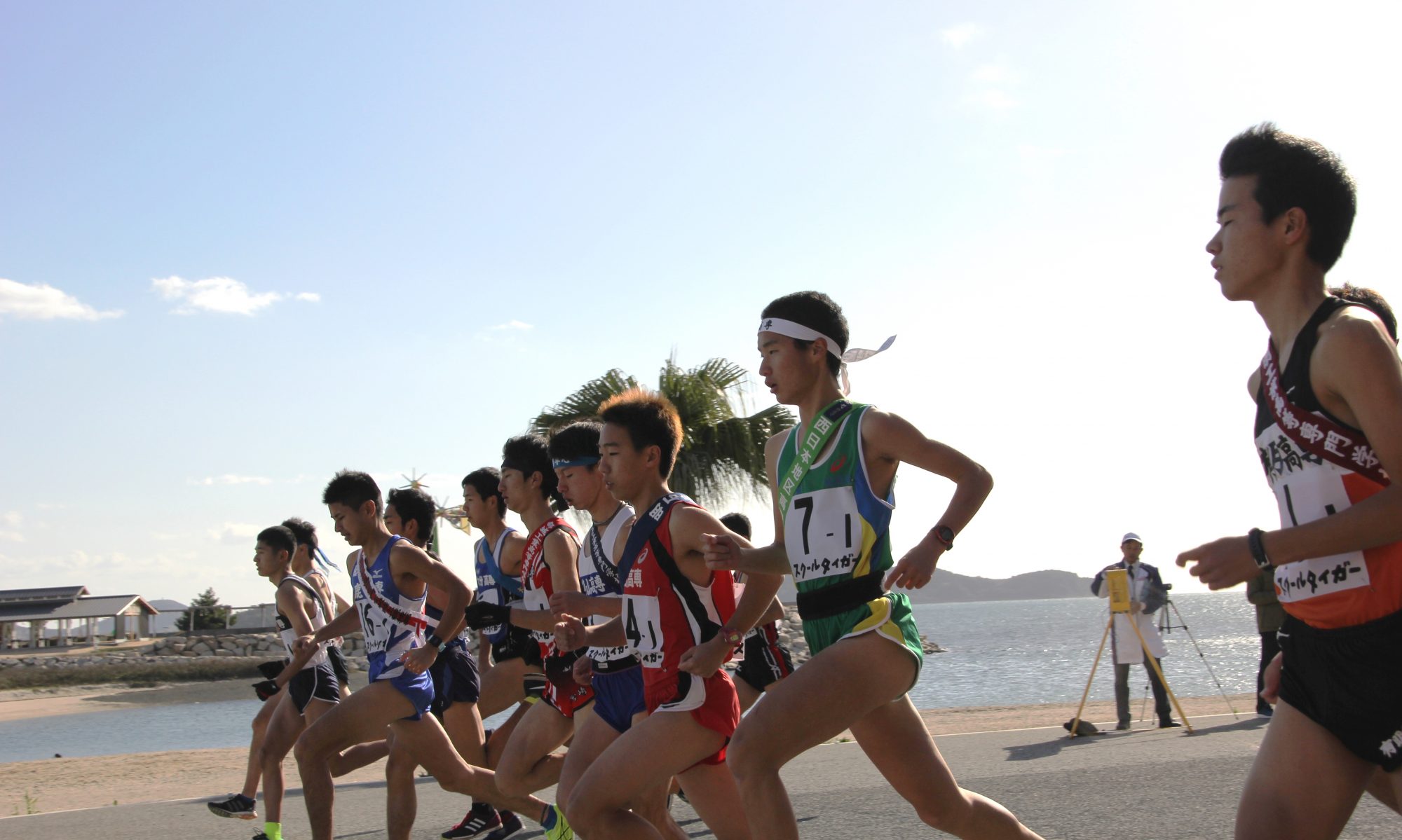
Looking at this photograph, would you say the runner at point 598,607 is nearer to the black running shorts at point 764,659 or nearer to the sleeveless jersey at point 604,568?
the sleeveless jersey at point 604,568

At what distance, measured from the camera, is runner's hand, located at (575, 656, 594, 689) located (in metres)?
5.45

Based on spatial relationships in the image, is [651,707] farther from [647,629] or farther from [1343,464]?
[1343,464]

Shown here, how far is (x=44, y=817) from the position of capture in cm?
902

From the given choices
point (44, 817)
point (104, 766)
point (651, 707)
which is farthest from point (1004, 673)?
point (651, 707)

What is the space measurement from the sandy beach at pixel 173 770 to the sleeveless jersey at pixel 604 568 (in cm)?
595

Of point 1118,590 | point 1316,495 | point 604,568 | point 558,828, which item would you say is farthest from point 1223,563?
point 1118,590

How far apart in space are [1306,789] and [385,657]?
16.0 feet

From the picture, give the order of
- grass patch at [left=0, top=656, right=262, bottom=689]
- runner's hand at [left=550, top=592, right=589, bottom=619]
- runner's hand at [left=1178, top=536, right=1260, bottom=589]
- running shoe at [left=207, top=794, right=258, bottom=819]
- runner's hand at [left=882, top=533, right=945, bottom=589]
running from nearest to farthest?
runner's hand at [left=1178, top=536, right=1260, bottom=589]
runner's hand at [left=882, top=533, right=945, bottom=589]
runner's hand at [left=550, top=592, right=589, bottom=619]
running shoe at [left=207, top=794, right=258, bottom=819]
grass patch at [left=0, top=656, right=262, bottom=689]

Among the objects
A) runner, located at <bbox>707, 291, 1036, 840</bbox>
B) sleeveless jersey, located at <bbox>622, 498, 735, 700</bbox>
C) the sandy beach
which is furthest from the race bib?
A: the sandy beach

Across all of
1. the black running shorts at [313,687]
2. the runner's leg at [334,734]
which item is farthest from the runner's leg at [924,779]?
the black running shorts at [313,687]

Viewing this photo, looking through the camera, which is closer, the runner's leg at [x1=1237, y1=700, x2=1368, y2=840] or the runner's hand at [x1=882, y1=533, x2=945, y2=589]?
the runner's leg at [x1=1237, y1=700, x2=1368, y2=840]

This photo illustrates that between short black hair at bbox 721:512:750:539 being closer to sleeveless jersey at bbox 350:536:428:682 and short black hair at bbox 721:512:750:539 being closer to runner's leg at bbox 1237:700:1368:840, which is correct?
sleeveless jersey at bbox 350:536:428:682

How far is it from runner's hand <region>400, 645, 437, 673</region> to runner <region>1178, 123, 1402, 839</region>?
430 cm

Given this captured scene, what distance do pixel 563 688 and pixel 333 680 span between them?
2.77 metres
